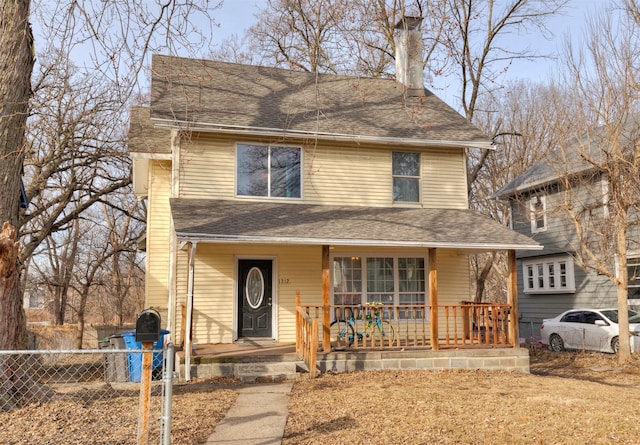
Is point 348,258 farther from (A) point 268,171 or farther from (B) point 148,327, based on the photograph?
(B) point 148,327

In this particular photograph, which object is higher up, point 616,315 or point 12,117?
point 12,117

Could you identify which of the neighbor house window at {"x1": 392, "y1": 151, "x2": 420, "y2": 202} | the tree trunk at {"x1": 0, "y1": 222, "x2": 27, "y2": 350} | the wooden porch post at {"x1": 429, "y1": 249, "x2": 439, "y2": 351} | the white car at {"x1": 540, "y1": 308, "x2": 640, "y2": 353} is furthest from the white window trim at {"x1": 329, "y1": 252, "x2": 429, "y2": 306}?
the tree trunk at {"x1": 0, "y1": 222, "x2": 27, "y2": 350}

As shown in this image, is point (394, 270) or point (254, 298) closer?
point (254, 298)

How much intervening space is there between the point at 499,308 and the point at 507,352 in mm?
957

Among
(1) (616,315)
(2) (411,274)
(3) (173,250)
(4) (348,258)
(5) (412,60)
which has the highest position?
(5) (412,60)

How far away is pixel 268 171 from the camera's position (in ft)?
43.5

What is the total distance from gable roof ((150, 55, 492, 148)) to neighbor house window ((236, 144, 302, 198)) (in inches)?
23.7

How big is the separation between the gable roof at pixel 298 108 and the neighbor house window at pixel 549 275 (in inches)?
293

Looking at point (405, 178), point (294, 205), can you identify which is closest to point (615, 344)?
point (405, 178)

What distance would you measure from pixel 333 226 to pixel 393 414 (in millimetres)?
5357

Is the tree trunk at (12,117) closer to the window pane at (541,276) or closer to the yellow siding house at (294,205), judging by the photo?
the yellow siding house at (294,205)

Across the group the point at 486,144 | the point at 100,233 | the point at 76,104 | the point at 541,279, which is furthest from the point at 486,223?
the point at 100,233

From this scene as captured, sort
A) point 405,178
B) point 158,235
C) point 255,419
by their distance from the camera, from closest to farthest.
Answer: point 255,419 < point 158,235 < point 405,178

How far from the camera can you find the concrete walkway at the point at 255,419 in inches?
234
